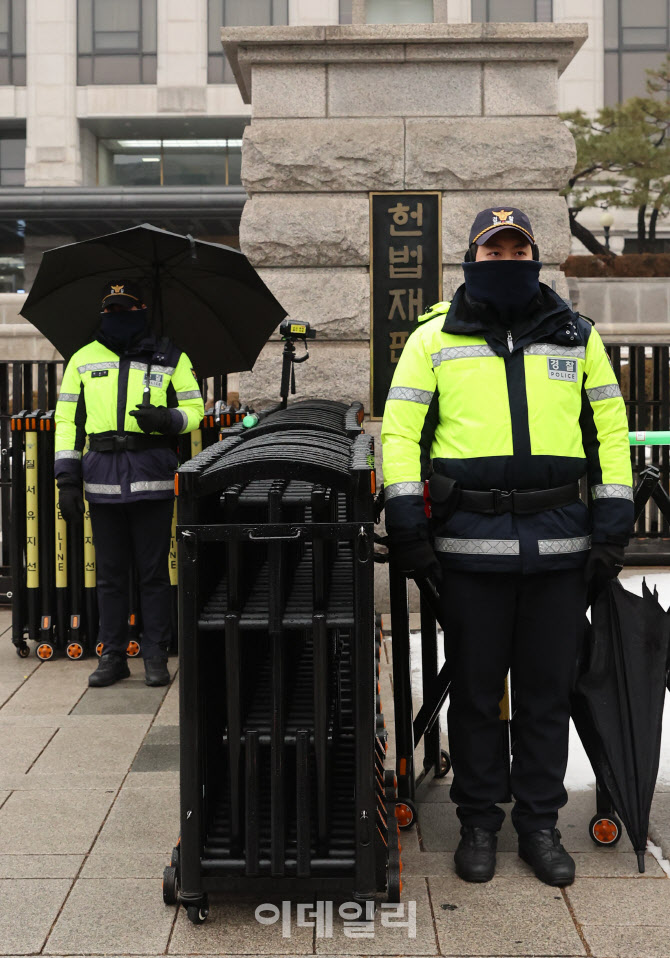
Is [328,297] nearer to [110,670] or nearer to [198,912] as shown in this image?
[110,670]

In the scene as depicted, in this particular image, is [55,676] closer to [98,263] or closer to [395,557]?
[98,263]

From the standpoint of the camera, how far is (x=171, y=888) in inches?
136

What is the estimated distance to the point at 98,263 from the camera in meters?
6.31

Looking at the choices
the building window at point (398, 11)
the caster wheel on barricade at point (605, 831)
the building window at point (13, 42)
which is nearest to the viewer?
the caster wheel on barricade at point (605, 831)

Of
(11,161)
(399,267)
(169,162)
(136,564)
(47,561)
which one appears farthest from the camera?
(169,162)

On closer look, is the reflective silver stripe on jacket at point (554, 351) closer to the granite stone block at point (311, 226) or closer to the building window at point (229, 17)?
the granite stone block at point (311, 226)

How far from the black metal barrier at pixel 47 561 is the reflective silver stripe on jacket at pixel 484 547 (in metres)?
3.39

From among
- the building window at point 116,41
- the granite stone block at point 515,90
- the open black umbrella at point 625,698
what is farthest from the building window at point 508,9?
the open black umbrella at point 625,698

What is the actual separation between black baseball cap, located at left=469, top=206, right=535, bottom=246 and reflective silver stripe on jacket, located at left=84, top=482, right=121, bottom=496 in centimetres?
304

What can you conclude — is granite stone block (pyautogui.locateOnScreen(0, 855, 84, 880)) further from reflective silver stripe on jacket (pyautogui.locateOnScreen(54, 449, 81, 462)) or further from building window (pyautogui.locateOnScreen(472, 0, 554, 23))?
building window (pyautogui.locateOnScreen(472, 0, 554, 23))

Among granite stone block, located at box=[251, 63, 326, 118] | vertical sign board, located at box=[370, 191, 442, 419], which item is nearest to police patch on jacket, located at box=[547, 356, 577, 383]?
vertical sign board, located at box=[370, 191, 442, 419]

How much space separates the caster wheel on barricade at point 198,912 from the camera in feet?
10.9

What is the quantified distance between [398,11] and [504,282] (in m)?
4.74

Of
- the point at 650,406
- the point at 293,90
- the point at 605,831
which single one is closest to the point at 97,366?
the point at 293,90
